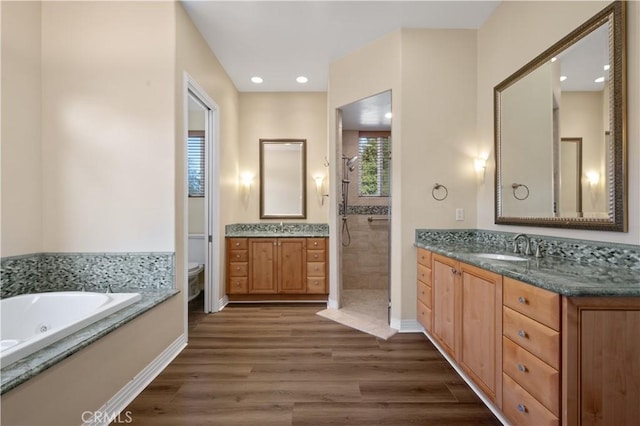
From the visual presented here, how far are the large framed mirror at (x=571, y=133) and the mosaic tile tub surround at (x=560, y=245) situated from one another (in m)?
0.10

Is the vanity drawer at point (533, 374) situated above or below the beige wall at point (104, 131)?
below

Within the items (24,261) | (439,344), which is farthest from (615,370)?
(24,261)

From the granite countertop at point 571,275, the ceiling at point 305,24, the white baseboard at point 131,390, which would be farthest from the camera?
the ceiling at point 305,24

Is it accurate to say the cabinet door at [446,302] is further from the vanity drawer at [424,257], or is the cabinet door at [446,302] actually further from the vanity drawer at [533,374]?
the vanity drawer at [533,374]

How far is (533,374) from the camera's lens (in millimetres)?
1299

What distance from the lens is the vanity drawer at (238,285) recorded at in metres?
3.71

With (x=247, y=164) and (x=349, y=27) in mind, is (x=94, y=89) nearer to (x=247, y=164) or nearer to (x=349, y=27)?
(x=247, y=164)

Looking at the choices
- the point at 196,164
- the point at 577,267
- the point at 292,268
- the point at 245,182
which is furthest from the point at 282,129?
the point at 577,267

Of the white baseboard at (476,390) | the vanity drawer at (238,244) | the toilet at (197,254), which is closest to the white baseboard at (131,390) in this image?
the vanity drawer at (238,244)

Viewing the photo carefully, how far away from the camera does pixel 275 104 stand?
4.27 metres

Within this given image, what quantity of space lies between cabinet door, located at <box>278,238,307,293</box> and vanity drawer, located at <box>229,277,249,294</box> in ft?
1.54

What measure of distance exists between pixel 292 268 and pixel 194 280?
1354 millimetres

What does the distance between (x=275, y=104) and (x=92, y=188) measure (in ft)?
9.03

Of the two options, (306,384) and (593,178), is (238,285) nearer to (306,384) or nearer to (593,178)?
(306,384)
